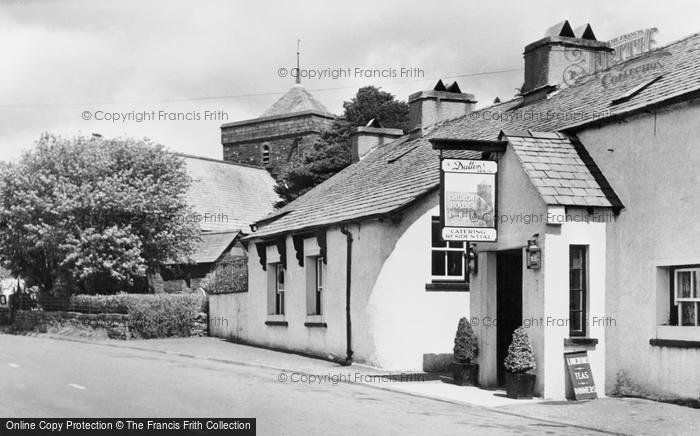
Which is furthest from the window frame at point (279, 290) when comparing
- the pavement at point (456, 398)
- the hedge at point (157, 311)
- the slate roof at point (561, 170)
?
the slate roof at point (561, 170)

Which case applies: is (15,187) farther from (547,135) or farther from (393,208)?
(547,135)

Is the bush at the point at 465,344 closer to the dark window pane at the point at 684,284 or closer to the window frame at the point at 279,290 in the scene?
the dark window pane at the point at 684,284

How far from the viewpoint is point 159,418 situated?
11562 millimetres

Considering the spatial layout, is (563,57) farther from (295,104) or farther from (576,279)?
(295,104)

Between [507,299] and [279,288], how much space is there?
10443mm

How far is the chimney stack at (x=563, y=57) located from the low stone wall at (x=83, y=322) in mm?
14042

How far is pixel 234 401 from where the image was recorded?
13.7 metres

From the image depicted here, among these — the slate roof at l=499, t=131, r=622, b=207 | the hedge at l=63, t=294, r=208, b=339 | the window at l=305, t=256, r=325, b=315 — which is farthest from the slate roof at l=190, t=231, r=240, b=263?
the slate roof at l=499, t=131, r=622, b=207

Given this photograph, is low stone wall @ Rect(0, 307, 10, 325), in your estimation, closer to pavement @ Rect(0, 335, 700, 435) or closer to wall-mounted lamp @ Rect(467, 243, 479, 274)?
pavement @ Rect(0, 335, 700, 435)

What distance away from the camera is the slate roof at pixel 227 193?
55031mm

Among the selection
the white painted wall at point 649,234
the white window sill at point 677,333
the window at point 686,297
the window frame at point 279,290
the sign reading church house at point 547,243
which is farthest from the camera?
the window frame at point 279,290

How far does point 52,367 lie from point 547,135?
10929 millimetres

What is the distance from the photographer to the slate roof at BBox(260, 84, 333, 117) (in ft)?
263

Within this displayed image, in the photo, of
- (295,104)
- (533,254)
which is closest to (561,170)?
(533,254)
